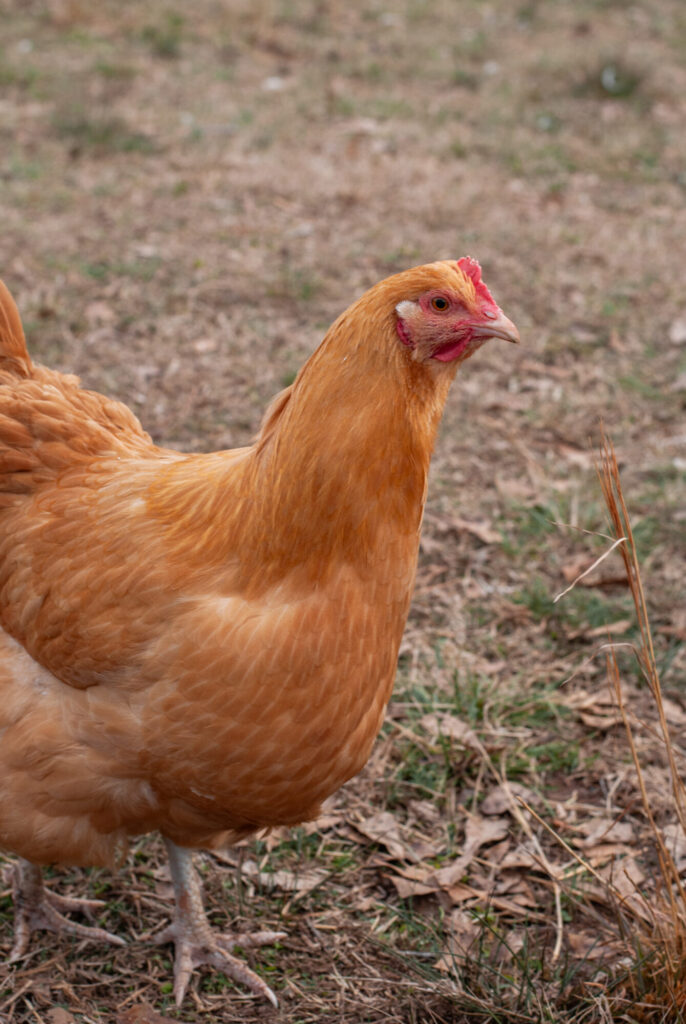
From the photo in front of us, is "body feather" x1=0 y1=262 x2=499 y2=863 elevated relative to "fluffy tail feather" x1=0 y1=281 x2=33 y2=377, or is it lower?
lower

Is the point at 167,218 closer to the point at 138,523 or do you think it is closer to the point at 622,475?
the point at 622,475

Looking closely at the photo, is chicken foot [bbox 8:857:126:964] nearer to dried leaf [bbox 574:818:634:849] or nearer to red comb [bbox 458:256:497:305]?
dried leaf [bbox 574:818:634:849]

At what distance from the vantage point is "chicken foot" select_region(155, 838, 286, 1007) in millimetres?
2799

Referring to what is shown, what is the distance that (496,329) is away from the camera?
2188mm

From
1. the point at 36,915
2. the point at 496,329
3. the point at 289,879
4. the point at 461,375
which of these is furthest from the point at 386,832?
the point at 461,375

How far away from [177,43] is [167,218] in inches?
148

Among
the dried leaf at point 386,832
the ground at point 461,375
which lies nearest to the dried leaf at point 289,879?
the ground at point 461,375

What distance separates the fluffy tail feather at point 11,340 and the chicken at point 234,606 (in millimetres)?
549

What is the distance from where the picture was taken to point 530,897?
3.14m

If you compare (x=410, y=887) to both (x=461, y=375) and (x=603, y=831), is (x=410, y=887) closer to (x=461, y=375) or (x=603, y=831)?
(x=603, y=831)

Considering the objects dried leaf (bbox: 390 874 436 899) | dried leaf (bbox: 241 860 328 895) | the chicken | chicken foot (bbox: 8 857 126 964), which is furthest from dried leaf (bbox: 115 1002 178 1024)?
dried leaf (bbox: 390 874 436 899)

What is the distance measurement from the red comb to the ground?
1158 mm

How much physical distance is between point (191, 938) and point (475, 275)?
203 centimetres

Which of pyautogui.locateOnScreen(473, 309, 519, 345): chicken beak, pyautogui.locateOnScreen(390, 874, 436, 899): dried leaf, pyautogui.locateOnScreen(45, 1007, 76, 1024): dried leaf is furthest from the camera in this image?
pyautogui.locateOnScreen(390, 874, 436, 899): dried leaf
